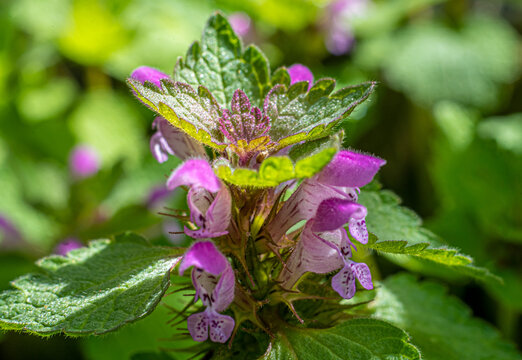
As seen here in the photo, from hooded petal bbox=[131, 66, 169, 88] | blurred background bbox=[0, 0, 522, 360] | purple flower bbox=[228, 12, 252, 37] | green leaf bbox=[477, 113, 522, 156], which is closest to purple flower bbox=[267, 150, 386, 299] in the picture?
hooded petal bbox=[131, 66, 169, 88]

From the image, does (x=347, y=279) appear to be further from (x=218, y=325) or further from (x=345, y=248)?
(x=218, y=325)

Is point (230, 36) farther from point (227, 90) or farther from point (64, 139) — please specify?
point (64, 139)

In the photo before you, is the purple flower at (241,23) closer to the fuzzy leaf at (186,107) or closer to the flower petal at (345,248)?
the fuzzy leaf at (186,107)

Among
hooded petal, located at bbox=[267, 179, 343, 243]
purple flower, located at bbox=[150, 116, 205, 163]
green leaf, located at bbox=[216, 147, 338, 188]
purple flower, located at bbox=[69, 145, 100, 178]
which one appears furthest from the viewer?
purple flower, located at bbox=[69, 145, 100, 178]

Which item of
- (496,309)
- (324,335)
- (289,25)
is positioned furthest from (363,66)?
(324,335)

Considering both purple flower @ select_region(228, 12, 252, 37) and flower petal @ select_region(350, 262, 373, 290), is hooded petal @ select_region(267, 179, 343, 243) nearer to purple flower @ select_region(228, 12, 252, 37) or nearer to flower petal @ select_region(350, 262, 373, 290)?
Result: flower petal @ select_region(350, 262, 373, 290)

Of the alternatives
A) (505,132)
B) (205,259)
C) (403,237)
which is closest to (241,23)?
(505,132)

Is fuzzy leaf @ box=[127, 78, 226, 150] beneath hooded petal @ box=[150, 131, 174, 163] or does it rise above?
above
